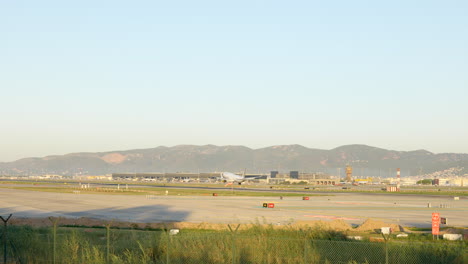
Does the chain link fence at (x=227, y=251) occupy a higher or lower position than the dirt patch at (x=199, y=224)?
higher

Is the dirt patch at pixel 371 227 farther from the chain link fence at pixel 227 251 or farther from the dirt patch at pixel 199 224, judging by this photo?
the chain link fence at pixel 227 251

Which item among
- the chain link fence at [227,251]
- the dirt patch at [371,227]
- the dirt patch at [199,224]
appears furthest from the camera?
the dirt patch at [371,227]

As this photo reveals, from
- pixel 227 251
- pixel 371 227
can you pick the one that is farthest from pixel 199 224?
pixel 227 251

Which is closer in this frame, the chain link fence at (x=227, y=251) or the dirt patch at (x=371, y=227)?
the chain link fence at (x=227, y=251)

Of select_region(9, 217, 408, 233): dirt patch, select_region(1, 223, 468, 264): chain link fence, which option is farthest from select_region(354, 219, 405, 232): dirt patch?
select_region(1, 223, 468, 264): chain link fence

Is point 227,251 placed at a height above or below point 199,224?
above

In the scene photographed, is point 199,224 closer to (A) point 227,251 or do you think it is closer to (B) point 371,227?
(B) point 371,227

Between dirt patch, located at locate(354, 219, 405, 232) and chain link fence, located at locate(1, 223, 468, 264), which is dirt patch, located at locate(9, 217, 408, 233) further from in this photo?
chain link fence, located at locate(1, 223, 468, 264)

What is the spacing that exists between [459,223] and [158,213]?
3124cm

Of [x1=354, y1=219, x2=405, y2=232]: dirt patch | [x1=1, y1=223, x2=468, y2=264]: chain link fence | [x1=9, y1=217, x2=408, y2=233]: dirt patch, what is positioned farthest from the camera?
[x1=354, y1=219, x2=405, y2=232]: dirt patch

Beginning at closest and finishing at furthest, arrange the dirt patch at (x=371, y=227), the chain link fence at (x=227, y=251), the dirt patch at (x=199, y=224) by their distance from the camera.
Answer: the chain link fence at (x=227, y=251), the dirt patch at (x=199, y=224), the dirt patch at (x=371, y=227)

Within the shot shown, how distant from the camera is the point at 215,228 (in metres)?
45.2

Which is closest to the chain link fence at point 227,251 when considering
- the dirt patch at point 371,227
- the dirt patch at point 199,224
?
the dirt patch at point 199,224

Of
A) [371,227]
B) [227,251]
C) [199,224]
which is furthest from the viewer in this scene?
[199,224]
